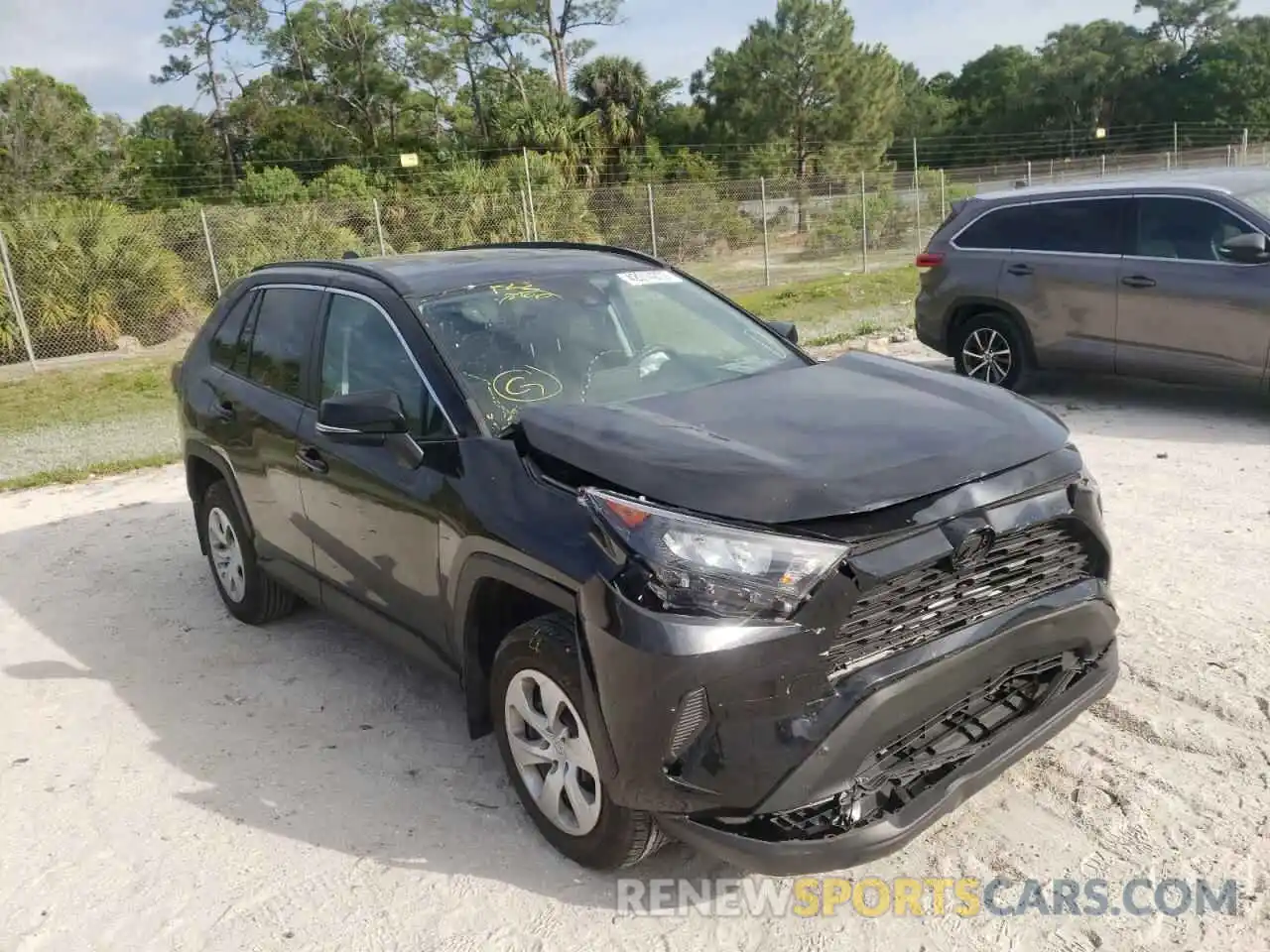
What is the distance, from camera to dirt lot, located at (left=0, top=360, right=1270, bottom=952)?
2.82 m

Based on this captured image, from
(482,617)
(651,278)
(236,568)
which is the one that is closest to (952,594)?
(482,617)

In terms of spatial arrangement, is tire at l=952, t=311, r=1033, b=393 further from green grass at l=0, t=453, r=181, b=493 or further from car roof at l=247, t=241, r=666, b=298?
green grass at l=0, t=453, r=181, b=493

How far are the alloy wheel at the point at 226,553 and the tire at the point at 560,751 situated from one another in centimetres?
241

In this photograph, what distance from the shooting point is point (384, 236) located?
19.5 meters

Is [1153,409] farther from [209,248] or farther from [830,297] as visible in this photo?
[209,248]

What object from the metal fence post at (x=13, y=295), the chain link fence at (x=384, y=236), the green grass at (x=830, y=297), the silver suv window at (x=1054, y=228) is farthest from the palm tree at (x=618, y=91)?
the silver suv window at (x=1054, y=228)

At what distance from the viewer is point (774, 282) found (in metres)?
20.8

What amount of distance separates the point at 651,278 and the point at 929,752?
7.85ft

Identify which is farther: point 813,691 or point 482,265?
point 482,265

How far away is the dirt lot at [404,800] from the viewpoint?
9.27 feet

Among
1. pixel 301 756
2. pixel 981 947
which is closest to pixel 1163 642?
pixel 981 947

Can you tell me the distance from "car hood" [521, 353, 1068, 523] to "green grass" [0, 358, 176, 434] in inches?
378

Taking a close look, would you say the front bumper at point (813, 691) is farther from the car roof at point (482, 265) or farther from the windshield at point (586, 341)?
the car roof at point (482, 265)

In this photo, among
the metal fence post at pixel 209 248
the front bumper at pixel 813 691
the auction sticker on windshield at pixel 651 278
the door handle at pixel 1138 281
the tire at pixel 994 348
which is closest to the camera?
the front bumper at pixel 813 691
